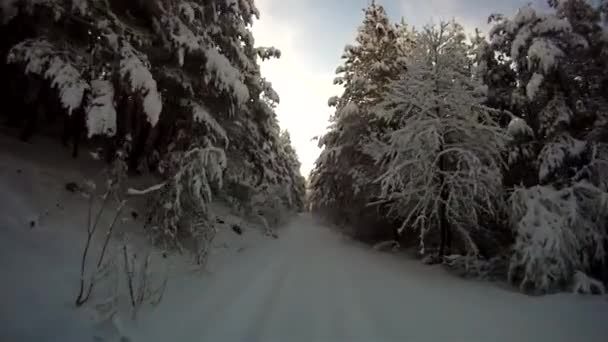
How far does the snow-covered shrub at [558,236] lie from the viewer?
21.9 ft

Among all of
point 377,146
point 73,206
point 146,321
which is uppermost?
point 377,146

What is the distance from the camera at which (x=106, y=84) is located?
17.7ft

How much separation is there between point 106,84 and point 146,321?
3.76m

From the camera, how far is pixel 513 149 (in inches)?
412

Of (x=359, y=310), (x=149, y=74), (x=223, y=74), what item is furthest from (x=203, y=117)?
(x=359, y=310)

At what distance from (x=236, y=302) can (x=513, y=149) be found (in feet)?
31.8

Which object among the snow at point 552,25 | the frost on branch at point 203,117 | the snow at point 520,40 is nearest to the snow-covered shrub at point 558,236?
the snow at point 520,40

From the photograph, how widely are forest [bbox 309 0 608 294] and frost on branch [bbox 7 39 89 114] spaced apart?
7.07 meters

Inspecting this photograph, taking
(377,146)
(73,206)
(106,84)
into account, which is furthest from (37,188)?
(377,146)

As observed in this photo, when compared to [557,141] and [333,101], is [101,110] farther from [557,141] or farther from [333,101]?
[333,101]

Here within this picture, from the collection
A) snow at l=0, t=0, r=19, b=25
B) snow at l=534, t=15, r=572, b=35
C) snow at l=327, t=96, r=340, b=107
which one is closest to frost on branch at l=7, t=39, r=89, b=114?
snow at l=0, t=0, r=19, b=25

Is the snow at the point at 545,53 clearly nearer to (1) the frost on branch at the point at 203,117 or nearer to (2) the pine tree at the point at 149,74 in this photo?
(2) the pine tree at the point at 149,74

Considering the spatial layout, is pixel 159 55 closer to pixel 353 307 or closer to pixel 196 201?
pixel 196 201

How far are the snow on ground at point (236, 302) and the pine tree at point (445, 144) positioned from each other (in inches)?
94.2
